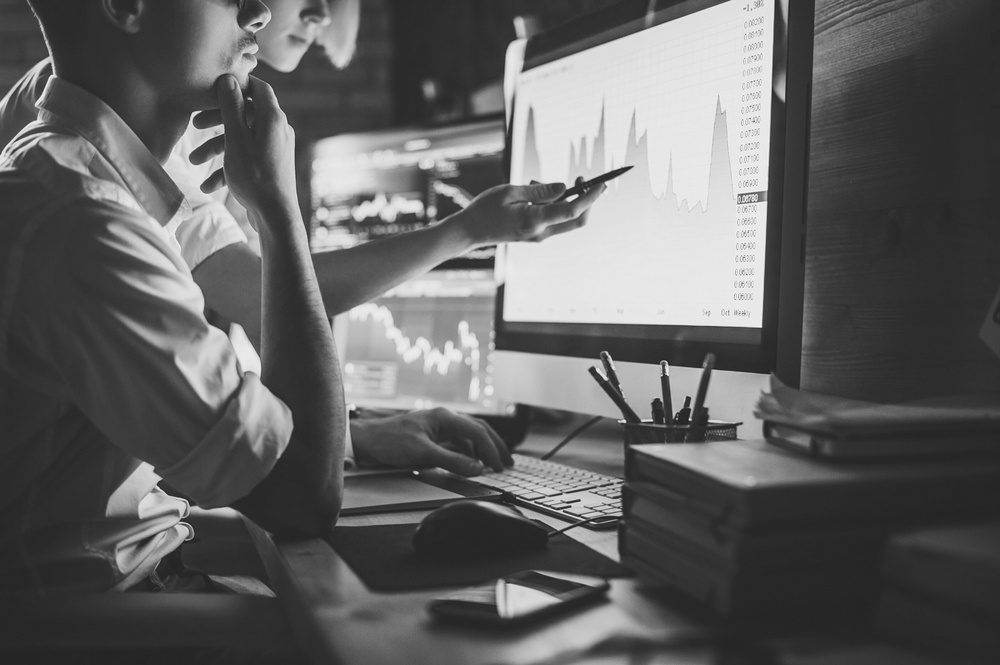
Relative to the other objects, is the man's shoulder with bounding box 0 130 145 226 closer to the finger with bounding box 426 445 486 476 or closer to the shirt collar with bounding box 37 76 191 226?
the shirt collar with bounding box 37 76 191 226

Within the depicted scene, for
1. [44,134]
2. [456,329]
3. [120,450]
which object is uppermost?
[44,134]

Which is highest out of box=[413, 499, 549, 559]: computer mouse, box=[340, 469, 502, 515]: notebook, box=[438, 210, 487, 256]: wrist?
box=[438, 210, 487, 256]: wrist

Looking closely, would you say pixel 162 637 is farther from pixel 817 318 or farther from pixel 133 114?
pixel 817 318

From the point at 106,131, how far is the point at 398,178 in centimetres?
87

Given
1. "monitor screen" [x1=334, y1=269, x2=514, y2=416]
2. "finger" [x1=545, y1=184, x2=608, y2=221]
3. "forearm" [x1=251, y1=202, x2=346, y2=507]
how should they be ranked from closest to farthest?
"forearm" [x1=251, y1=202, x2=346, y2=507] < "finger" [x1=545, y1=184, x2=608, y2=221] < "monitor screen" [x1=334, y1=269, x2=514, y2=416]

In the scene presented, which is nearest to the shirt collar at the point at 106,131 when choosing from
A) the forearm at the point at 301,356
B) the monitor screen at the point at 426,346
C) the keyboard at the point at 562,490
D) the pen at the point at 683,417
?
the forearm at the point at 301,356

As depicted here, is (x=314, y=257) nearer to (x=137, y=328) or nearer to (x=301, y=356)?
(x=301, y=356)

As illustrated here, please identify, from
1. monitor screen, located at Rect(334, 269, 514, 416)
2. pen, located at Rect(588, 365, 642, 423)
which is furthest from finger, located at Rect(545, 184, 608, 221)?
monitor screen, located at Rect(334, 269, 514, 416)

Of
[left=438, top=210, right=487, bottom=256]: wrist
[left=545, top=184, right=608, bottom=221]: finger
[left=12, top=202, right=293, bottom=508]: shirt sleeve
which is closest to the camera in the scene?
[left=12, top=202, right=293, bottom=508]: shirt sleeve

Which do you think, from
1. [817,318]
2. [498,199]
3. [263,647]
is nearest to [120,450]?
[263,647]

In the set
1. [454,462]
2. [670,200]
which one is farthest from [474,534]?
[670,200]

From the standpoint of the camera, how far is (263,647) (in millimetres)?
596

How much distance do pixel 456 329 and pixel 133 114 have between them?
75cm

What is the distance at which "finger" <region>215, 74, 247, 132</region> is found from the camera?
0.87 meters
